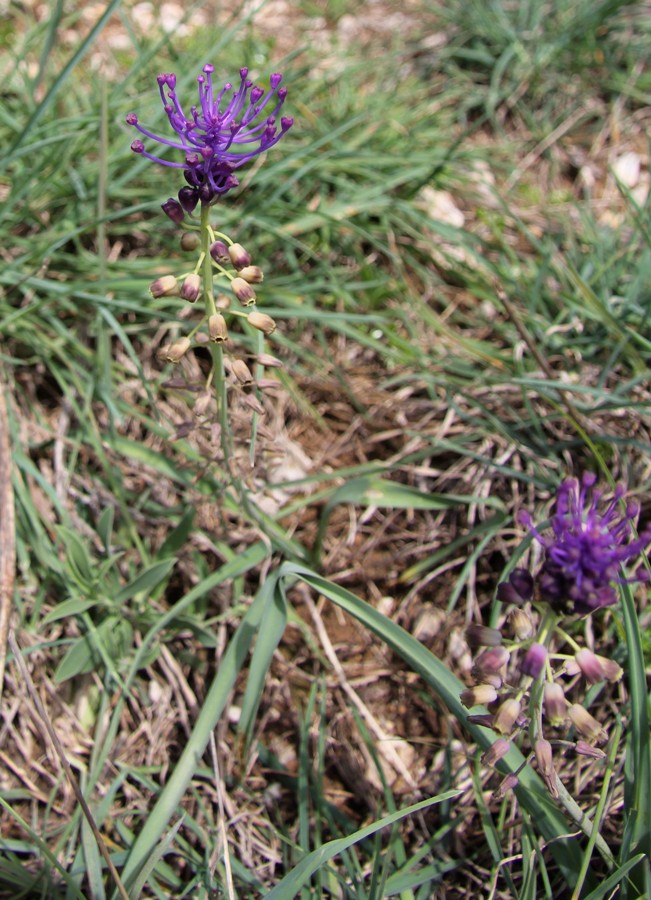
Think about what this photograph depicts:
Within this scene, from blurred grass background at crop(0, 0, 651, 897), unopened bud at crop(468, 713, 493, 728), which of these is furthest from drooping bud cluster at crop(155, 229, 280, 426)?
unopened bud at crop(468, 713, 493, 728)

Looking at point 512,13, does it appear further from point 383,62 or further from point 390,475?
point 390,475

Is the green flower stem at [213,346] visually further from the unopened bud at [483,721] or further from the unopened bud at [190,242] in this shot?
the unopened bud at [483,721]

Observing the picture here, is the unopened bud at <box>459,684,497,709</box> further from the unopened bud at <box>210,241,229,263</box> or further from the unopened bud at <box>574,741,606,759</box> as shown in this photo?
the unopened bud at <box>210,241,229,263</box>

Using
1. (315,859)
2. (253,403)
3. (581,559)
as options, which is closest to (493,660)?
(581,559)

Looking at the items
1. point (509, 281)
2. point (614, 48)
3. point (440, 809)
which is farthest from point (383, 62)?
point (440, 809)

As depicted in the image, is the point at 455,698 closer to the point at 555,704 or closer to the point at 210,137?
the point at 555,704

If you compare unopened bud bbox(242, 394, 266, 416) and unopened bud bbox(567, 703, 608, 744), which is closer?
unopened bud bbox(567, 703, 608, 744)
